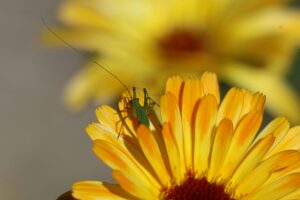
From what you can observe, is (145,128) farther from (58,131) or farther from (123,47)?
(58,131)

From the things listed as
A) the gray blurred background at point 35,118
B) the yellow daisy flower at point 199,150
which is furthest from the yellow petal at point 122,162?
the gray blurred background at point 35,118

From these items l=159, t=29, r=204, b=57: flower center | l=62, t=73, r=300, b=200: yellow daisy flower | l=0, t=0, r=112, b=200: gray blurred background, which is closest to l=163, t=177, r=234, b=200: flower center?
l=62, t=73, r=300, b=200: yellow daisy flower

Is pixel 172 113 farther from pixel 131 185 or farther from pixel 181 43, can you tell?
pixel 181 43

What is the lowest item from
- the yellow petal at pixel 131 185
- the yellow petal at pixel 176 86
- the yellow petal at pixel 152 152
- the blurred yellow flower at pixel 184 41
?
the yellow petal at pixel 131 185

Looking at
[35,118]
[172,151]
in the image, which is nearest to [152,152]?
[172,151]

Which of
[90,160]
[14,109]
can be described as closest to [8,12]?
[14,109]

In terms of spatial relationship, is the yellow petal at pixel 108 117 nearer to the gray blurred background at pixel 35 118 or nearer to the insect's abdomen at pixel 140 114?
the insect's abdomen at pixel 140 114

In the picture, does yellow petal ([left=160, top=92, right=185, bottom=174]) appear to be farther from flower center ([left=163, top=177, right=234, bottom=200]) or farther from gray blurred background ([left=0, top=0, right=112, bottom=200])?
gray blurred background ([left=0, top=0, right=112, bottom=200])

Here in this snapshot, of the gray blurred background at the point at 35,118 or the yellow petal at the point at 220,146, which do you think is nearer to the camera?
the yellow petal at the point at 220,146
